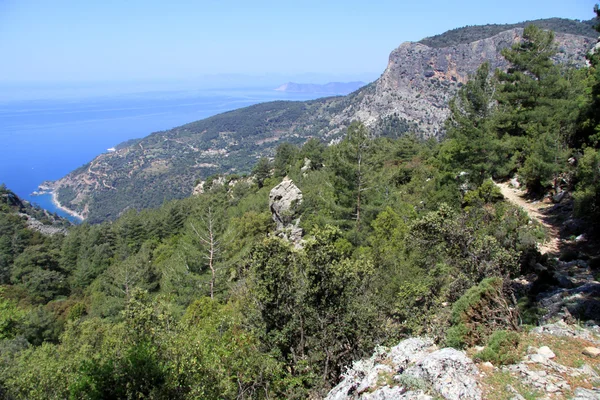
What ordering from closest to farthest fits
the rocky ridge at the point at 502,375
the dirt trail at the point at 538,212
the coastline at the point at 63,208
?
the rocky ridge at the point at 502,375 → the dirt trail at the point at 538,212 → the coastline at the point at 63,208

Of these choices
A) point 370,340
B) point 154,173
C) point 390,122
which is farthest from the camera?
point 154,173

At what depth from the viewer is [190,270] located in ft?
73.9

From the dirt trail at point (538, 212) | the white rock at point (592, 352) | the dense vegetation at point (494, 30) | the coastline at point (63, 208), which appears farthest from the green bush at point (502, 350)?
the dense vegetation at point (494, 30)

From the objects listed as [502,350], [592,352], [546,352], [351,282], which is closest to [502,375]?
[502,350]

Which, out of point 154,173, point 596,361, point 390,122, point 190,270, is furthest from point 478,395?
point 154,173

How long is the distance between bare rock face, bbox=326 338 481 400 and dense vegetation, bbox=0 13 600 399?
65cm

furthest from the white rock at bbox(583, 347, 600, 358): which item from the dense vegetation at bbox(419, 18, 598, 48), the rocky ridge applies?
the dense vegetation at bbox(419, 18, 598, 48)

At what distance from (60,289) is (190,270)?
33857 mm

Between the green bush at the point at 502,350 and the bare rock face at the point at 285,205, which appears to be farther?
the bare rock face at the point at 285,205

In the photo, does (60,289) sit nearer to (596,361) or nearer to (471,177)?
(471,177)

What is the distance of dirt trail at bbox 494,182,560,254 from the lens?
13.2 meters

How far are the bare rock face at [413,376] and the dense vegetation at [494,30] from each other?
6690 inches

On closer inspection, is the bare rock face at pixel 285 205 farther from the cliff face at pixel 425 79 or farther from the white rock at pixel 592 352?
the cliff face at pixel 425 79

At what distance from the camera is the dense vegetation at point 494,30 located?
472 feet
